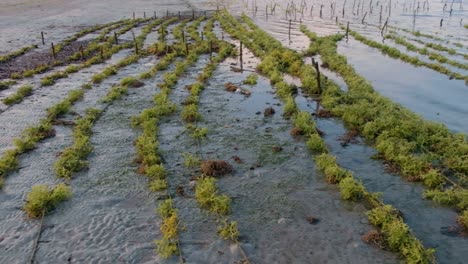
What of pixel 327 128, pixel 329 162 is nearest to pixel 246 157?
pixel 329 162

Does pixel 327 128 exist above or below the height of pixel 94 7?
below

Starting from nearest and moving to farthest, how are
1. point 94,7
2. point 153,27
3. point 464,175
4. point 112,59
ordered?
point 464,175 < point 112,59 < point 153,27 < point 94,7

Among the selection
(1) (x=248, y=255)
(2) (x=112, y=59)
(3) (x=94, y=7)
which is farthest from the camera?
(3) (x=94, y=7)

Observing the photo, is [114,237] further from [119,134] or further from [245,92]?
[245,92]

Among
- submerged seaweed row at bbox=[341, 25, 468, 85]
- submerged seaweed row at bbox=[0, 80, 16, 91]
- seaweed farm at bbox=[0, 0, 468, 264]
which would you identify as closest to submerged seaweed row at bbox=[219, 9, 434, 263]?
seaweed farm at bbox=[0, 0, 468, 264]

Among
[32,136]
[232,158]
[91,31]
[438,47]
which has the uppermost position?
[91,31]

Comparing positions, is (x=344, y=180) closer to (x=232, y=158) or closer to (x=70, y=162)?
(x=232, y=158)

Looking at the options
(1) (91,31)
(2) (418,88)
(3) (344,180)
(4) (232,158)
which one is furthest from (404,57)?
(1) (91,31)
